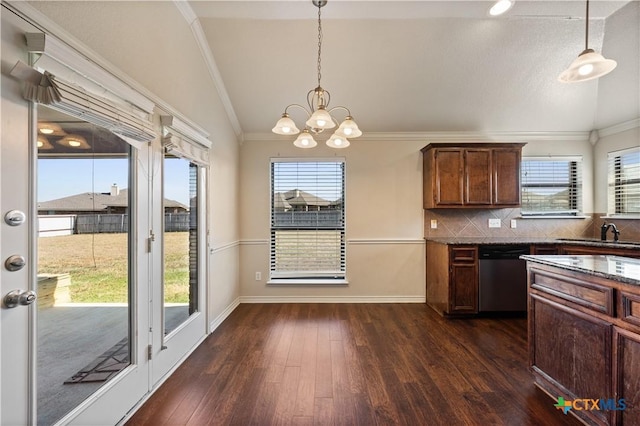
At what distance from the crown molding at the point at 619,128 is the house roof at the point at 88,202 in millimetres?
5794

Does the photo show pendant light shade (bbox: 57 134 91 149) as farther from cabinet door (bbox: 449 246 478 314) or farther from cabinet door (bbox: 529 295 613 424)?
cabinet door (bbox: 449 246 478 314)

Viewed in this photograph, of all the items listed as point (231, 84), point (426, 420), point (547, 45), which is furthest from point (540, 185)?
point (231, 84)

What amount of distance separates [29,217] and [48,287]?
361mm

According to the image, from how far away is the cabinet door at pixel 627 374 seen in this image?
135 cm

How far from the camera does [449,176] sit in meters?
3.72

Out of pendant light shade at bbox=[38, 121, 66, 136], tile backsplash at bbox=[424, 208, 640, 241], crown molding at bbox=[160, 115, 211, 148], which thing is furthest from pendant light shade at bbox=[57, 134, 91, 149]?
tile backsplash at bbox=[424, 208, 640, 241]

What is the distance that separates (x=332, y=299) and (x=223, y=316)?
4.97 feet

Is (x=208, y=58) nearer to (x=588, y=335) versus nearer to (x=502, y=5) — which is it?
(x=502, y=5)

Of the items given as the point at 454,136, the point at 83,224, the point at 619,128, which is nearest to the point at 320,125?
the point at 83,224

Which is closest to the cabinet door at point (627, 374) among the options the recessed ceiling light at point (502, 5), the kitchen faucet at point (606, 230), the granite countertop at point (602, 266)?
the granite countertop at point (602, 266)

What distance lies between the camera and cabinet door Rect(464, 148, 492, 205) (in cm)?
370

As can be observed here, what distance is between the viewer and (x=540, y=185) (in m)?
4.14

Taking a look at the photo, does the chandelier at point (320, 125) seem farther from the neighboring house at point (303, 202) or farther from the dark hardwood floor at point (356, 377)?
the dark hardwood floor at point (356, 377)

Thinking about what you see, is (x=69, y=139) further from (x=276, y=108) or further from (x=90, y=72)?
(x=276, y=108)
